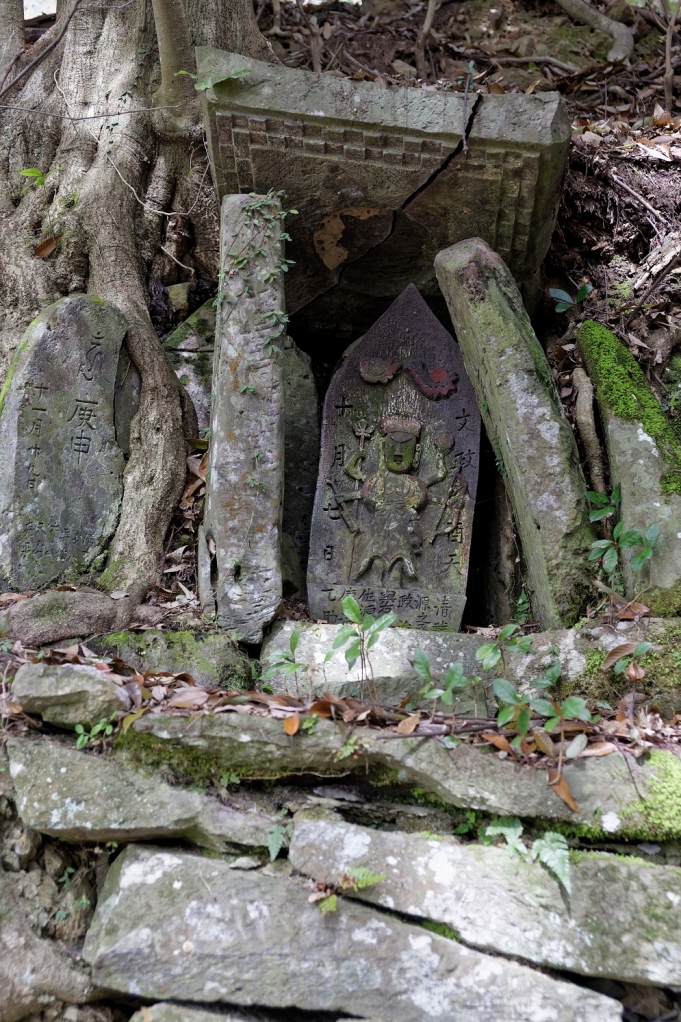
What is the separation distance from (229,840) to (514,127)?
3.79 meters

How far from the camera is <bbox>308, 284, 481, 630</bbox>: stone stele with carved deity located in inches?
184

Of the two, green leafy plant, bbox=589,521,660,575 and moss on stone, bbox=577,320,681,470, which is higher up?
moss on stone, bbox=577,320,681,470

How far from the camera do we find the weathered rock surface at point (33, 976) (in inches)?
106

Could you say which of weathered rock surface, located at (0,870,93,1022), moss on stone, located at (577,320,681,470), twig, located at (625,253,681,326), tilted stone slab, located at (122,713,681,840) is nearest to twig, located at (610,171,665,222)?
twig, located at (625,253,681,326)

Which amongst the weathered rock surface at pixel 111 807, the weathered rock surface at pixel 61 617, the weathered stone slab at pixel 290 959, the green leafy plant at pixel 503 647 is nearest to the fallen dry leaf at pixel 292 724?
the weathered rock surface at pixel 111 807

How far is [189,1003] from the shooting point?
2.64m

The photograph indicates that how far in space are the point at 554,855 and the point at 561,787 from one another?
0.76 feet

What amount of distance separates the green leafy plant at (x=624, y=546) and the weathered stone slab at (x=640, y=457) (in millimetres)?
65

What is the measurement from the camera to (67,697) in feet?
10.3

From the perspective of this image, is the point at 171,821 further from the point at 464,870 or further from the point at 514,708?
the point at 514,708

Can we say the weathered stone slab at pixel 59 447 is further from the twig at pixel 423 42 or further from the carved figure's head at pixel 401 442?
the twig at pixel 423 42

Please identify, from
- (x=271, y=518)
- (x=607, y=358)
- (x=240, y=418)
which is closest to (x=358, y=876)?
(x=271, y=518)

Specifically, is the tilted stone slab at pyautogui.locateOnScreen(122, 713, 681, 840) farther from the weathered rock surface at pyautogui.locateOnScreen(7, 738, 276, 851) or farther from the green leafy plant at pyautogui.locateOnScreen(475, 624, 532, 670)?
the green leafy plant at pyautogui.locateOnScreen(475, 624, 532, 670)

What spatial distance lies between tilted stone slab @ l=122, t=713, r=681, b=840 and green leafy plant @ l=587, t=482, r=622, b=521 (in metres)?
1.32
